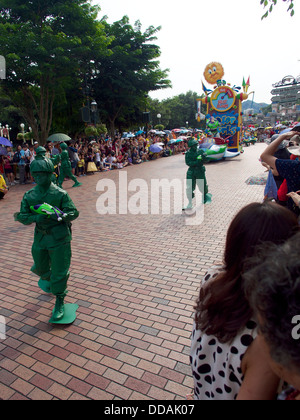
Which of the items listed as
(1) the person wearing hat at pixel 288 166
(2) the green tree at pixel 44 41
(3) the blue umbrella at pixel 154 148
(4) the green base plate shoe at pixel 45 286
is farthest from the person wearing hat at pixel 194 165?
(3) the blue umbrella at pixel 154 148

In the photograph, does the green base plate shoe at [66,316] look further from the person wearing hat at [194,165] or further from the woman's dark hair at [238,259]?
the person wearing hat at [194,165]

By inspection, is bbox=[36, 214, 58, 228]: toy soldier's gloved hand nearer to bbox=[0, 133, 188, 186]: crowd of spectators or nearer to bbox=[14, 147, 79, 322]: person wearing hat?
bbox=[14, 147, 79, 322]: person wearing hat

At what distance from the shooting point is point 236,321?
1171mm

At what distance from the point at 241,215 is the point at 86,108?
1522cm

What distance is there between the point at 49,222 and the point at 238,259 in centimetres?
241

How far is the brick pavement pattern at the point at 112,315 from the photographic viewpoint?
101 inches

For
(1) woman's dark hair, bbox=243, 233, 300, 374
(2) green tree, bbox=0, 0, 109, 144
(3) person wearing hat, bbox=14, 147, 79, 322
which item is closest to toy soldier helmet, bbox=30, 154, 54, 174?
(3) person wearing hat, bbox=14, 147, 79, 322

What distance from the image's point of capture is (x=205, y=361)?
4.54ft

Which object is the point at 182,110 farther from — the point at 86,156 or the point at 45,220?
the point at 45,220

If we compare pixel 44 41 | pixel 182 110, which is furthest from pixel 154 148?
pixel 182 110

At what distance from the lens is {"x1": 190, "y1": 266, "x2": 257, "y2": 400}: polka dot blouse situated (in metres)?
1.16

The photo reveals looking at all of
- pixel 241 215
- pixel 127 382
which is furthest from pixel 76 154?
pixel 241 215

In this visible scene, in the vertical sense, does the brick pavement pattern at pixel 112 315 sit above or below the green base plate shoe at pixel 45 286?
below

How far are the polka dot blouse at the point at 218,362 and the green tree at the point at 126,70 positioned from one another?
22452 millimetres
